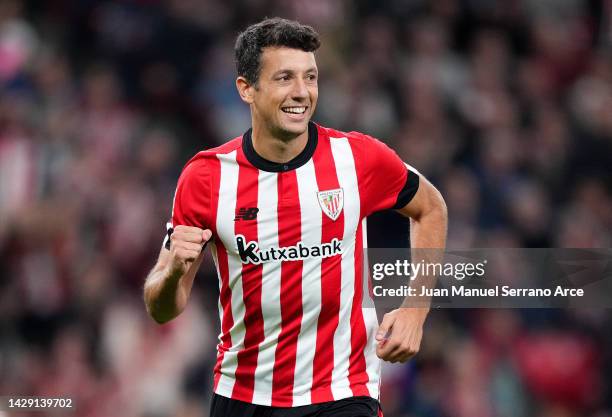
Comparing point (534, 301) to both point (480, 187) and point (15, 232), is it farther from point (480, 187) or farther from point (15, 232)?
point (15, 232)

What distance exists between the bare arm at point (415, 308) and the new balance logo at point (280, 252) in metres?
0.34

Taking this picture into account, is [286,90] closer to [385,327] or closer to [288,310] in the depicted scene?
[288,310]

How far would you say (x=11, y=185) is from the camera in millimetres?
8672

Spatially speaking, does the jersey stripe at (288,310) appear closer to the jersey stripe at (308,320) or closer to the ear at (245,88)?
the jersey stripe at (308,320)

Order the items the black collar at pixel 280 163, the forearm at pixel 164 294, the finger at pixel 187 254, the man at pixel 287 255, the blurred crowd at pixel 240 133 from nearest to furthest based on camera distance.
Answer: the finger at pixel 187 254
the forearm at pixel 164 294
the man at pixel 287 255
the black collar at pixel 280 163
the blurred crowd at pixel 240 133

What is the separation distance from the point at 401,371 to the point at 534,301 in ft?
5.27

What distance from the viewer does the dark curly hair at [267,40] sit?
4.25 metres

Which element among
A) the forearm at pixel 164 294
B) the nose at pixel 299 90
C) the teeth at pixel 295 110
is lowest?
the forearm at pixel 164 294

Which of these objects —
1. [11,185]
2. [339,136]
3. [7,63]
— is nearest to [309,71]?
[339,136]

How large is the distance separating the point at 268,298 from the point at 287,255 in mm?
174

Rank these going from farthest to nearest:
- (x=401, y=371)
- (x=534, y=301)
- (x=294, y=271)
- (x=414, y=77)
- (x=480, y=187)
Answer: (x=414, y=77), (x=480, y=187), (x=401, y=371), (x=534, y=301), (x=294, y=271)

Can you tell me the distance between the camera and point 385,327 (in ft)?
13.8

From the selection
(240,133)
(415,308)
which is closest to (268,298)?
(415,308)

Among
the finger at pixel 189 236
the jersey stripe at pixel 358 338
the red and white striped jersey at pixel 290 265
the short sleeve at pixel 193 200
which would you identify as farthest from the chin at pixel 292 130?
the finger at pixel 189 236
